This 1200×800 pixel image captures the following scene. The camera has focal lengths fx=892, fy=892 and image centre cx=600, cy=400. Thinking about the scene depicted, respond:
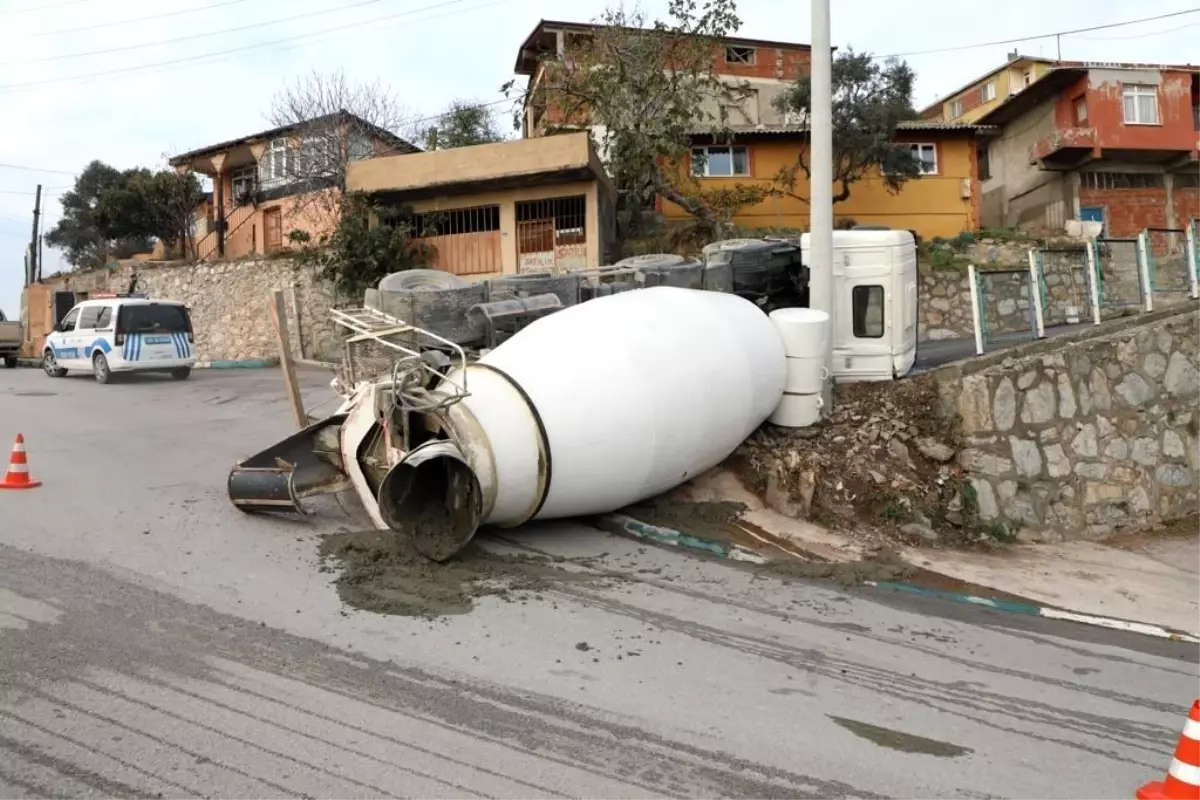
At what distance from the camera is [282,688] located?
451cm

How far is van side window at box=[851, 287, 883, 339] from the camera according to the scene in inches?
397

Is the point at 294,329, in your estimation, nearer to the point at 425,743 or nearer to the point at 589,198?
the point at 589,198

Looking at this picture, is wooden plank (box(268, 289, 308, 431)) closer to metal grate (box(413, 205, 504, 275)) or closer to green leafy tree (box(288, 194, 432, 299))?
green leafy tree (box(288, 194, 432, 299))

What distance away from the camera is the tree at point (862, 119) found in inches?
1020

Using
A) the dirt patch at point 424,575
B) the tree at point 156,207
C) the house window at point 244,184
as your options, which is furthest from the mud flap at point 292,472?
the tree at point 156,207

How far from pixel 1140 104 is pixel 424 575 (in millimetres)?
34444

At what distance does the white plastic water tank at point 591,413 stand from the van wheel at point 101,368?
15.4 m

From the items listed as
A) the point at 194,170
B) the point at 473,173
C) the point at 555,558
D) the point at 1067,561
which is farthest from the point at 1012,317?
the point at 194,170

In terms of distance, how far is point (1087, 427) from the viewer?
10367mm

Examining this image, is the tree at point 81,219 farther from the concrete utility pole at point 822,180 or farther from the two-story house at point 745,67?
the concrete utility pole at point 822,180

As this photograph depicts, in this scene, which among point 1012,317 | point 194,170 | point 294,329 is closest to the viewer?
point 1012,317

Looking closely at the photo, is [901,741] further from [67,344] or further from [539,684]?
[67,344]

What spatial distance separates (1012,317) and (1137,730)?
7417 mm

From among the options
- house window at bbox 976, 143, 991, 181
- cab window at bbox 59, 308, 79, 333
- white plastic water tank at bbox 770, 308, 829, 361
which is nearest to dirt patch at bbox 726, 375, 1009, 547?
white plastic water tank at bbox 770, 308, 829, 361
